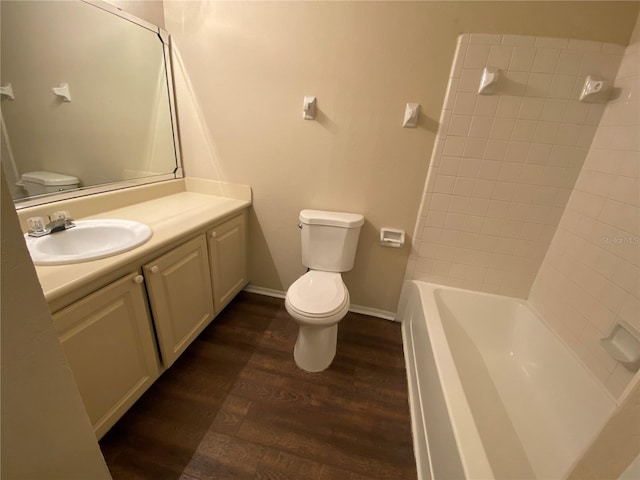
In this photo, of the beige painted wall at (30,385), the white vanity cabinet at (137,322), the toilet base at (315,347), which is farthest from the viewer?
the toilet base at (315,347)

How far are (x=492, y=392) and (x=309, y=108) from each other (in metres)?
1.80

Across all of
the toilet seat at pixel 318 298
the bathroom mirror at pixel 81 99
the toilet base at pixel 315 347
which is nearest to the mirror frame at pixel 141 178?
the bathroom mirror at pixel 81 99

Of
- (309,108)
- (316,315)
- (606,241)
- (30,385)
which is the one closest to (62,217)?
(30,385)

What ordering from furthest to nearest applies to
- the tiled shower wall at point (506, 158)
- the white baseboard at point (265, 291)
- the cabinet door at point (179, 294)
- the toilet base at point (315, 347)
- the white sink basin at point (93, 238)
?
the white baseboard at point (265, 291) < the toilet base at point (315, 347) < the tiled shower wall at point (506, 158) < the cabinet door at point (179, 294) < the white sink basin at point (93, 238)

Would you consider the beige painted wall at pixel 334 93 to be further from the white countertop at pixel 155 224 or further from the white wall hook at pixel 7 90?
the white wall hook at pixel 7 90

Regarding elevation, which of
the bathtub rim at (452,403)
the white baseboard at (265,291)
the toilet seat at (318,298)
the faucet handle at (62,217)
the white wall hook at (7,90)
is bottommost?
the white baseboard at (265,291)

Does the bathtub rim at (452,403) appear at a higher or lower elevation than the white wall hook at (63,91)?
lower

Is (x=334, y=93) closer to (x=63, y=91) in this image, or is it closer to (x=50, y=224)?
(x=63, y=91)

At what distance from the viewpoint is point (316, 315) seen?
128cm

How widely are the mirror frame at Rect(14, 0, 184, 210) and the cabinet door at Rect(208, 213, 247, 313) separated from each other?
1.99ft

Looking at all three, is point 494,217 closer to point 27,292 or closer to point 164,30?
point 27,292

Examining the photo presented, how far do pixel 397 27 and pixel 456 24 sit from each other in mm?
280

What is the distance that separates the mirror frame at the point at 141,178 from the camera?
119 cm

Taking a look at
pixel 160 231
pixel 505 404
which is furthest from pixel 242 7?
pixel 505 404
